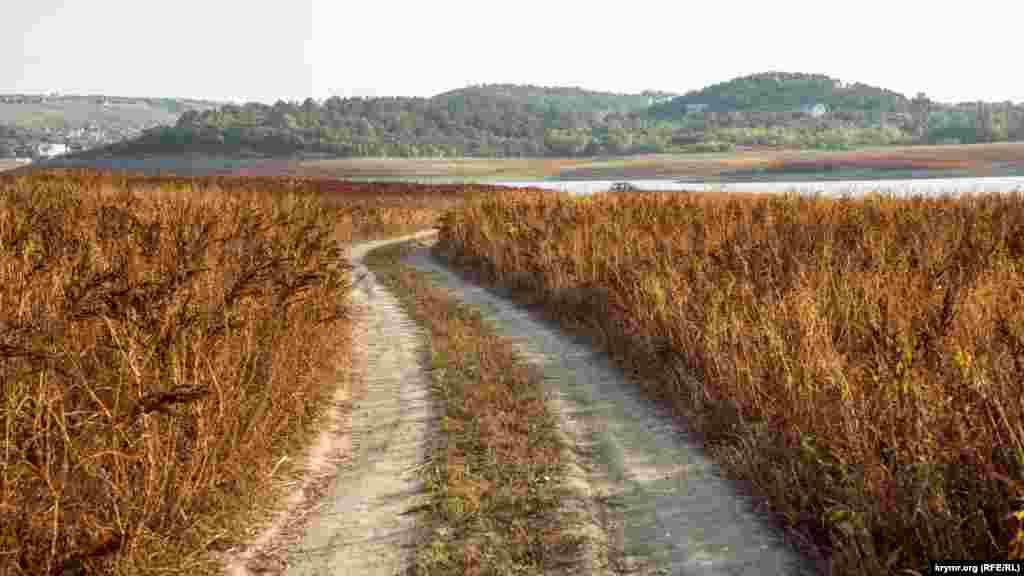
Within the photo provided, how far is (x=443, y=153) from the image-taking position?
456 ft

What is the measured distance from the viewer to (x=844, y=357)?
17.1 ft

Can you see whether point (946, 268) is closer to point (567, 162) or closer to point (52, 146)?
point (567, 162)

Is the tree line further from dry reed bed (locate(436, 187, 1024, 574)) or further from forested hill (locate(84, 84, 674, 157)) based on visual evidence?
dry reed bed (locate(436, 187, 1024, 574))

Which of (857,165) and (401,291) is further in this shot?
(857,165)

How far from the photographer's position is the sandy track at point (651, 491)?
3979mm

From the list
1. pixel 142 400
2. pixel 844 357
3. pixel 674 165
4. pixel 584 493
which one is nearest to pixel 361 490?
pixel 584 493

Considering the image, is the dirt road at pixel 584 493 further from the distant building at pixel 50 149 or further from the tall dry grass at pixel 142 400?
the distant building at pixel 50 149

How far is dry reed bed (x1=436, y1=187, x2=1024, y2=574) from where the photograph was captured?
12.4 feet

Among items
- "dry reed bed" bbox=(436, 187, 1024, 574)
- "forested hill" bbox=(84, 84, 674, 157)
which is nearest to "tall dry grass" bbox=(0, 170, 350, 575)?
"dry reed bed" bbox=(436, 187, 1024, 574)

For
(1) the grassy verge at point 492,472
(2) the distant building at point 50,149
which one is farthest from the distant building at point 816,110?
(1) the grassy verge at point 492,472

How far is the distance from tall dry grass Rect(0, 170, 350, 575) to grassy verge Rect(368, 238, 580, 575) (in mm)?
1083

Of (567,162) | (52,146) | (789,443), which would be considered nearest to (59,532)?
(789,443)

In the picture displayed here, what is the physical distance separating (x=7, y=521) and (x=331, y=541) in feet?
4.81

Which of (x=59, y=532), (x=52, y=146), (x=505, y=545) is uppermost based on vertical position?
(x=52, y=146)
